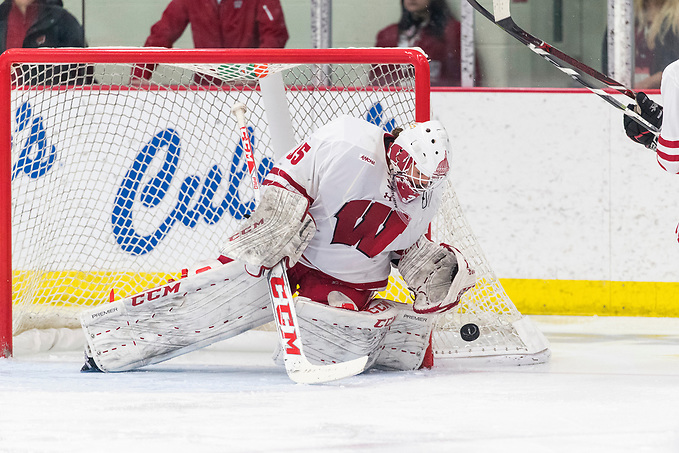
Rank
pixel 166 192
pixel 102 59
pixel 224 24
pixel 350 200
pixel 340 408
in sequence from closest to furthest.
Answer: pixel 340 408
pixel 350 200
pixel 102 59
pixel 166 192
pixel 224 24

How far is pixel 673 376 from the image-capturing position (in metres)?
2.63

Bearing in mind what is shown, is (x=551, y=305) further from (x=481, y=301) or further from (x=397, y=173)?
(x=397, y=173)

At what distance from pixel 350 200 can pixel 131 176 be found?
5.05 ft

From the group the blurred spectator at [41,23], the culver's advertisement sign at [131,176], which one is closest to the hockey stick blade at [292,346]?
the culver's advertisement sign at [131,176]

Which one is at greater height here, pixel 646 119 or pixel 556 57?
pixel 556 57

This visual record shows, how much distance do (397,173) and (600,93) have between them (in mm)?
873

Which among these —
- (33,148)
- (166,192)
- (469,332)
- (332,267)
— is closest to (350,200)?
(332,267)

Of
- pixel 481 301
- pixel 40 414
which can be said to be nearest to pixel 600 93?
pixel 481 301

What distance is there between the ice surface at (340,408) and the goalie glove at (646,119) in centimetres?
69

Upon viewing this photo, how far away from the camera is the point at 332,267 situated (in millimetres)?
2504

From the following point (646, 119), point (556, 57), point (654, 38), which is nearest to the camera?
point (646, 119)

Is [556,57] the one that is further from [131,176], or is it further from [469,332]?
[131,176]

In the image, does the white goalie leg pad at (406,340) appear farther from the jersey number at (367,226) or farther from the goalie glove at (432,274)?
the jersey number at (367,226)

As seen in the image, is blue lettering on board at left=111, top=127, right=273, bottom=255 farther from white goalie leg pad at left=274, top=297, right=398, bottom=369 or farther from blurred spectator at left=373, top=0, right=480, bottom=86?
white goalie leg pad at left=274, top=297, right=398, bottom=369
